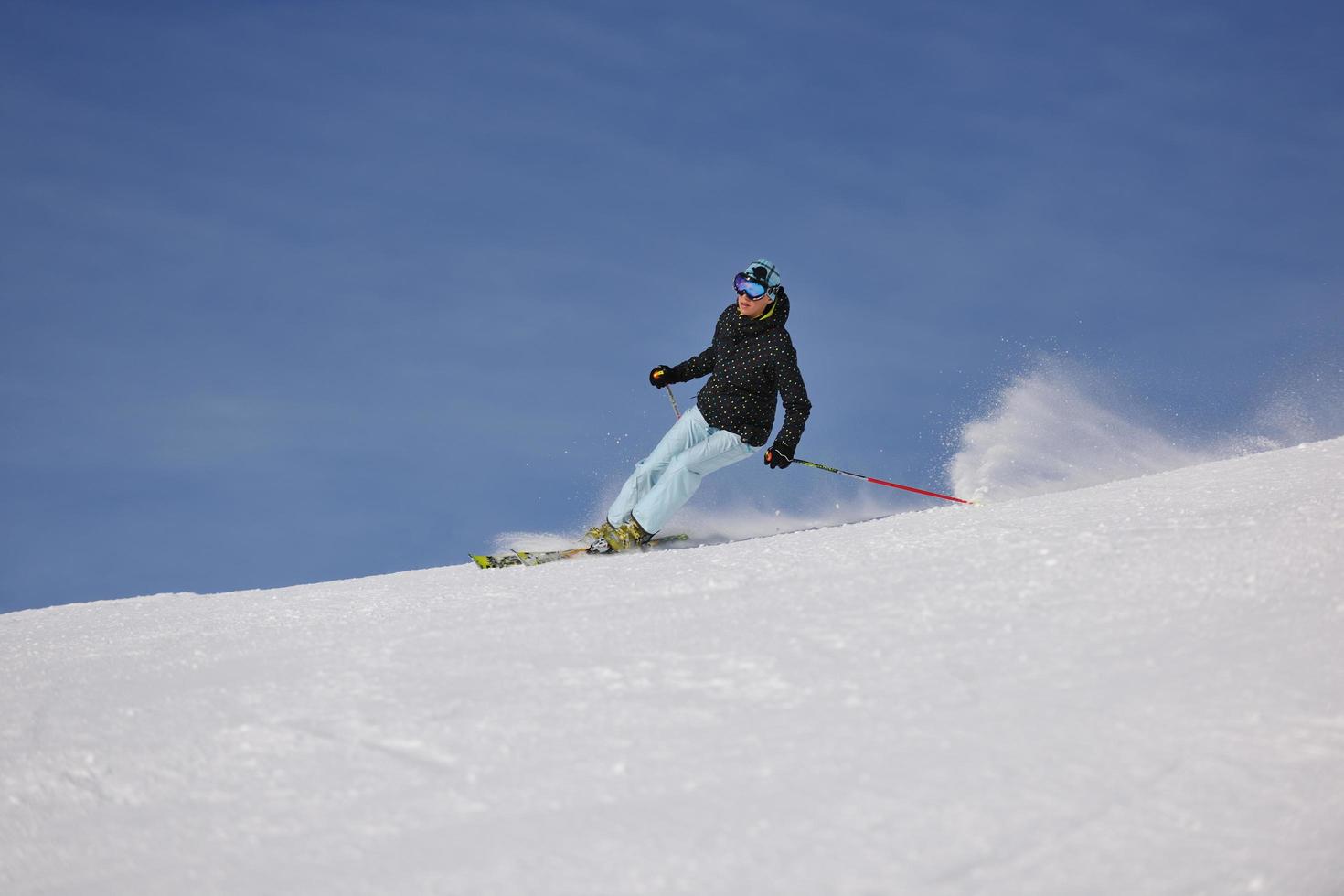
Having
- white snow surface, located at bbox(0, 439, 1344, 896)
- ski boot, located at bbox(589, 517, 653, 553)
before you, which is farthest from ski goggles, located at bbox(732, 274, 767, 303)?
white snow surface, located at bbox(0, 439, 1344, 896)

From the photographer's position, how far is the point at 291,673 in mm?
3938

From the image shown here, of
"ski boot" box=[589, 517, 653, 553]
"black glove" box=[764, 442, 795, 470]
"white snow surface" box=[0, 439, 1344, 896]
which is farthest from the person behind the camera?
"ski boot" box=[589, 517, 653, 553]

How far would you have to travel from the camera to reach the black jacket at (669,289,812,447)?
7.22m

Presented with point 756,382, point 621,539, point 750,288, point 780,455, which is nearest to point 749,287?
point 750,288

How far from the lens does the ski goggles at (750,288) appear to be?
24.0 feet

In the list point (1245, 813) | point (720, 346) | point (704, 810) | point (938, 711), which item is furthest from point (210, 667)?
point (720, 346)

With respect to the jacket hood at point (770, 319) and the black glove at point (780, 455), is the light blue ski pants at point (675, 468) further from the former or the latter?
the jacket hood at point (770, 319)

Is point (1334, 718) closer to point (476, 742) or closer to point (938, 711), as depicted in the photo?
point (938, 711)

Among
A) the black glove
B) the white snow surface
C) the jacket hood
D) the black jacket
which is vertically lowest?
the white snow surface

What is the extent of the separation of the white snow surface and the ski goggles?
2.94m

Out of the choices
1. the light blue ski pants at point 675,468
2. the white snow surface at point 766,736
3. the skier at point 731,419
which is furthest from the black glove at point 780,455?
the white snow surface at point 766,736

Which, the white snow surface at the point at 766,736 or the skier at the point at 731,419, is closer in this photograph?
the white snow surface at the point at 766,736

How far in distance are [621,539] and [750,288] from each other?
6.03 feet

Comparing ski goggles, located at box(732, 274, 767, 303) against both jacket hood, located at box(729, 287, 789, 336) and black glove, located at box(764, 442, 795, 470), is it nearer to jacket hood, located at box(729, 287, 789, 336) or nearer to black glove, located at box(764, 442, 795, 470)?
jacket hood, located at box(729, 287, 789, 336)
